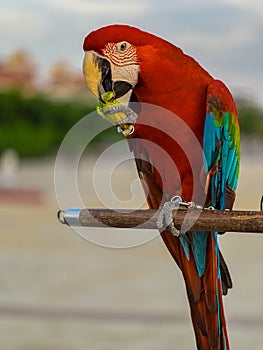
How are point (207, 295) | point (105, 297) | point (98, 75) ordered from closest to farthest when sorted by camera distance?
point (98, 75) → point (207, 295) → point (105, 297)

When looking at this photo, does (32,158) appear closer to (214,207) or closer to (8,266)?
(8,266)

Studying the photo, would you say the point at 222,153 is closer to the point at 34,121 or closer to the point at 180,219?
the point at 180,219

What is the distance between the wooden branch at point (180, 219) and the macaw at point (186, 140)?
0.12 ft

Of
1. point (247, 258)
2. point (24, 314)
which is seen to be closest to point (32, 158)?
point (247, 258)

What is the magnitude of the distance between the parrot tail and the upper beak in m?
0.26

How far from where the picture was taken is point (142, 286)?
3.45 metres

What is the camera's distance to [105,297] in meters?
3.21

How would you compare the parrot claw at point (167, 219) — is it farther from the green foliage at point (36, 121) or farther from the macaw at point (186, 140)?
the green foliage at point (36, 121)

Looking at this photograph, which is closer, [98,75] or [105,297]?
[98,75]

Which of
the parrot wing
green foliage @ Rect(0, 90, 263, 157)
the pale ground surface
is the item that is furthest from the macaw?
green foliage @ Rect(0, 90, 263, 157)

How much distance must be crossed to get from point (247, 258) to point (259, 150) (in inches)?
628

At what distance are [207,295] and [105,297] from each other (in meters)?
2.27

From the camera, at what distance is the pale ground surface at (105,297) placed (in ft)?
8.67

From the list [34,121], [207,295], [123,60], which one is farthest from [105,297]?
[34,121]
